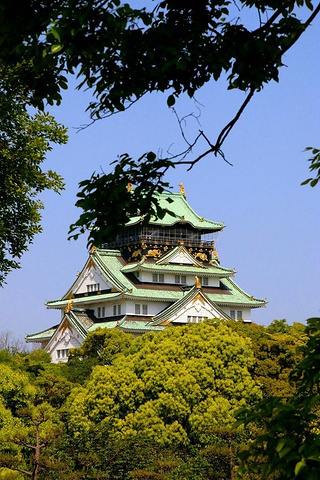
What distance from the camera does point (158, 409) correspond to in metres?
22.7

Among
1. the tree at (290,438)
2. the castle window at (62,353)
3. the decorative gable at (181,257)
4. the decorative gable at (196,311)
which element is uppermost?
the decorative gable at (181,257)

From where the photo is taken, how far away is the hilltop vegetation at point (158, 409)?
758 inches

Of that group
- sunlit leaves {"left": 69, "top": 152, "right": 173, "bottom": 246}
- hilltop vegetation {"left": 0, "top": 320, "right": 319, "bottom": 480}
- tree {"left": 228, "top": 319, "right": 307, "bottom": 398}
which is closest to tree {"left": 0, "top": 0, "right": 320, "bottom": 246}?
sunlit leaves {"left": 69, "top": 152, "right": 173, "bottom": 246}

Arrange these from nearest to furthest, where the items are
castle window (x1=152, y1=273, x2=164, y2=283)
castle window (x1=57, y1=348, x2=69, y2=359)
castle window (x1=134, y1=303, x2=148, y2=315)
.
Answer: castle window (x1=134, y1=303, x2=148, y2=315)
castle window (x1=57, y1=348, x2=69, y2=359)
castle window (x1=152, y1=273, x2=164, y2=283)

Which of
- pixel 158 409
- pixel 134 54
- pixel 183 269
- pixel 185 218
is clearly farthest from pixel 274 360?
pixel 185 218

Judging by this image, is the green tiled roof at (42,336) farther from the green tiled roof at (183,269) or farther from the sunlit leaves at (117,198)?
the sunlit leaves at (117,198)

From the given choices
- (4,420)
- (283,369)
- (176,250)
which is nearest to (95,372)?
(4,420)

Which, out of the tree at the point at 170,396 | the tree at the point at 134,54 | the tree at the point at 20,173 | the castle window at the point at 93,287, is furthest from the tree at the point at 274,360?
the castle window at the point at 93,287

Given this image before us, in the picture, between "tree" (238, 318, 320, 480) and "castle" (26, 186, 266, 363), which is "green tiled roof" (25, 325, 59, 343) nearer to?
"castle" (26, 186, 266, 363)

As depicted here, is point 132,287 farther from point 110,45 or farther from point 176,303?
point 110,45

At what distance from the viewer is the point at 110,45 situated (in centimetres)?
557

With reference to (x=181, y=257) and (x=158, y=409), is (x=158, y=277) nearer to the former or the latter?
(x=181, y=257)

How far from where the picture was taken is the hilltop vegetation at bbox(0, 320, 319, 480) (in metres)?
19.2

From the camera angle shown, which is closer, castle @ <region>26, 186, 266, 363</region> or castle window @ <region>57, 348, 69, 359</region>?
castle @ <region>26, 186, 266, 363</region>
